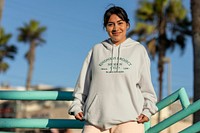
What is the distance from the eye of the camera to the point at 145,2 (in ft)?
91.6

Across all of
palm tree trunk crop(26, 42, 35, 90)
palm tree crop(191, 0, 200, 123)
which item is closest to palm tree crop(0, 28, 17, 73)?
palm tree trunk crop(26, 42, 35, 90)

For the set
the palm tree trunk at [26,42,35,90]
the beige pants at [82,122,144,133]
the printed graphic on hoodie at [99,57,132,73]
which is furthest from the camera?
the palm tree trunk at [26,42,35,90]

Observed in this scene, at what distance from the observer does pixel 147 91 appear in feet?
8.76

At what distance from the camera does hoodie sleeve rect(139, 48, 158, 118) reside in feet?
8.52

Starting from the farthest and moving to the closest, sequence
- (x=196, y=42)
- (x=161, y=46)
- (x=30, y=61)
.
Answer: (x=30, y=61)
(x=161, y=46)
(x=196, y=42)

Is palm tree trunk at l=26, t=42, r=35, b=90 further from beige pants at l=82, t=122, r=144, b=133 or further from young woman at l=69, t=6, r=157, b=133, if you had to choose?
beige pants at l=82, t=122, r=144, b=133

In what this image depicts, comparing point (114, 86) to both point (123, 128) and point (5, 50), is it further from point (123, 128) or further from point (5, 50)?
point (5, 50)

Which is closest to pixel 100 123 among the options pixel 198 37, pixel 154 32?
pixel 198 37

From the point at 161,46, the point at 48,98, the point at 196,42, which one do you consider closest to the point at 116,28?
the point at 48,98

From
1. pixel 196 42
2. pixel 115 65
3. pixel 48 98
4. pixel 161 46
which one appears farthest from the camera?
→ pixel 161 46

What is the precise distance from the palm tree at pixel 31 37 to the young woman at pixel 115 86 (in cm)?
4085

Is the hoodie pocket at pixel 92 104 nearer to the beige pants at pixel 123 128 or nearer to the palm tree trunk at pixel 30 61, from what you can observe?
the beige pants at pixel 123 128

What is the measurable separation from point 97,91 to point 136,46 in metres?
0.42

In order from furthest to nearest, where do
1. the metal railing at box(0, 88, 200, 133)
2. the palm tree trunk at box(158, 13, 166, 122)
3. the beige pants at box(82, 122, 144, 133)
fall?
1. the palm tree trunk at box(158, 13, 166, 122)
2. the metal railing at box(0, 88, 200, 133)
3. the beige pants at box(82, 122, 144, 133)
